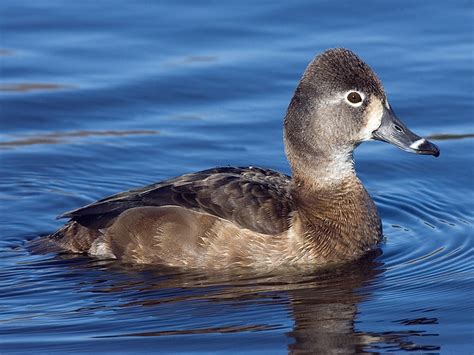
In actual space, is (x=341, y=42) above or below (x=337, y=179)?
above

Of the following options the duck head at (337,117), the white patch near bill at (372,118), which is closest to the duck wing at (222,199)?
the duck head at (337,117)

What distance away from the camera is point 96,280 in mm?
10078

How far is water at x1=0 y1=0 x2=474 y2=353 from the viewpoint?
356 inches

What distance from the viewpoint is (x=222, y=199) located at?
1020cm

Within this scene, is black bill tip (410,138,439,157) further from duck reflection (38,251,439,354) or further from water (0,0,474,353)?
duck reflection (38,251,439,354)

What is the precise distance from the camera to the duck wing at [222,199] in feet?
33.3

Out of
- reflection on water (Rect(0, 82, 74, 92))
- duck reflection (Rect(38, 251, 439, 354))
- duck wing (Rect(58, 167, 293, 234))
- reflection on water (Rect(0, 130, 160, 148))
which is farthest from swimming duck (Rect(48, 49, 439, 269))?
reflection on water (Rect(0, 82, 74, 92))

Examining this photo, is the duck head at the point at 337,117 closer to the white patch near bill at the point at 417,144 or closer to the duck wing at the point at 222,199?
the white patch near bill at the point at 417,144

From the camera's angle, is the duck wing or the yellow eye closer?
the duck wing

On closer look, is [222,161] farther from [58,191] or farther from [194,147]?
[58,191]

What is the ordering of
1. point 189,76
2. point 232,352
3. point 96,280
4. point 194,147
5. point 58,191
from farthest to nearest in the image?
point 189,76 → point 194,147 → point 58,191 → point 96,280 → point 232,352

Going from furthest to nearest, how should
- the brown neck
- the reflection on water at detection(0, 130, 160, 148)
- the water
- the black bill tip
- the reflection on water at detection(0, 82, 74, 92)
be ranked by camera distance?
the reflection on water at detection(0, 82, 74, 92)
the reflection on water at detection(0, 130, 160, 148)
the black bill tip
the brown neck
the water

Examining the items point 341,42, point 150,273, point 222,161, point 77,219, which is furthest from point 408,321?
point 341,42

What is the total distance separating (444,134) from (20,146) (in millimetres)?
4454
